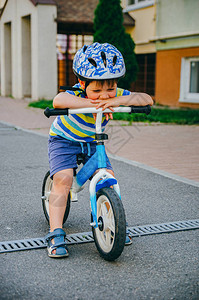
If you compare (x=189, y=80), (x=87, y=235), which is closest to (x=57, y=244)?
(x=87, y=235)

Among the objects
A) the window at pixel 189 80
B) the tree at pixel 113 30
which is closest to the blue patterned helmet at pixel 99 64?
the tree at pixel 113 30

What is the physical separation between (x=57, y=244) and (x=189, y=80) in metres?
13.6

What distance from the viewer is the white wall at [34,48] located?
18.2 metres

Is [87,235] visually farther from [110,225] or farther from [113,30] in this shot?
[113,30]

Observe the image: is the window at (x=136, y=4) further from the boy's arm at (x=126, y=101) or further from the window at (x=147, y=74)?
the boy's arm at (x=126, y=101)

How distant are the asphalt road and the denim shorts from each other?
642 millimetres

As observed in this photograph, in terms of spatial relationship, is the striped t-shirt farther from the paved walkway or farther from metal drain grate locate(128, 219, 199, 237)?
the paved walkway

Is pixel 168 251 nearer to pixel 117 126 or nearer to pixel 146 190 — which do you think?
pixel 146 190

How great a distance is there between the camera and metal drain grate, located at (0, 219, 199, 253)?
360 centimetres

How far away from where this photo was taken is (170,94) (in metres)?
16.8

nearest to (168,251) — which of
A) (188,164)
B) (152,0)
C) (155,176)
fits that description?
(155,176)

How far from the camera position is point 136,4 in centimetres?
1895

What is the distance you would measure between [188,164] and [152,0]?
1210 centimetres

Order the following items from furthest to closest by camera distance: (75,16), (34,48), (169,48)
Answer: (34,48)
(75,16)
(169,48)
